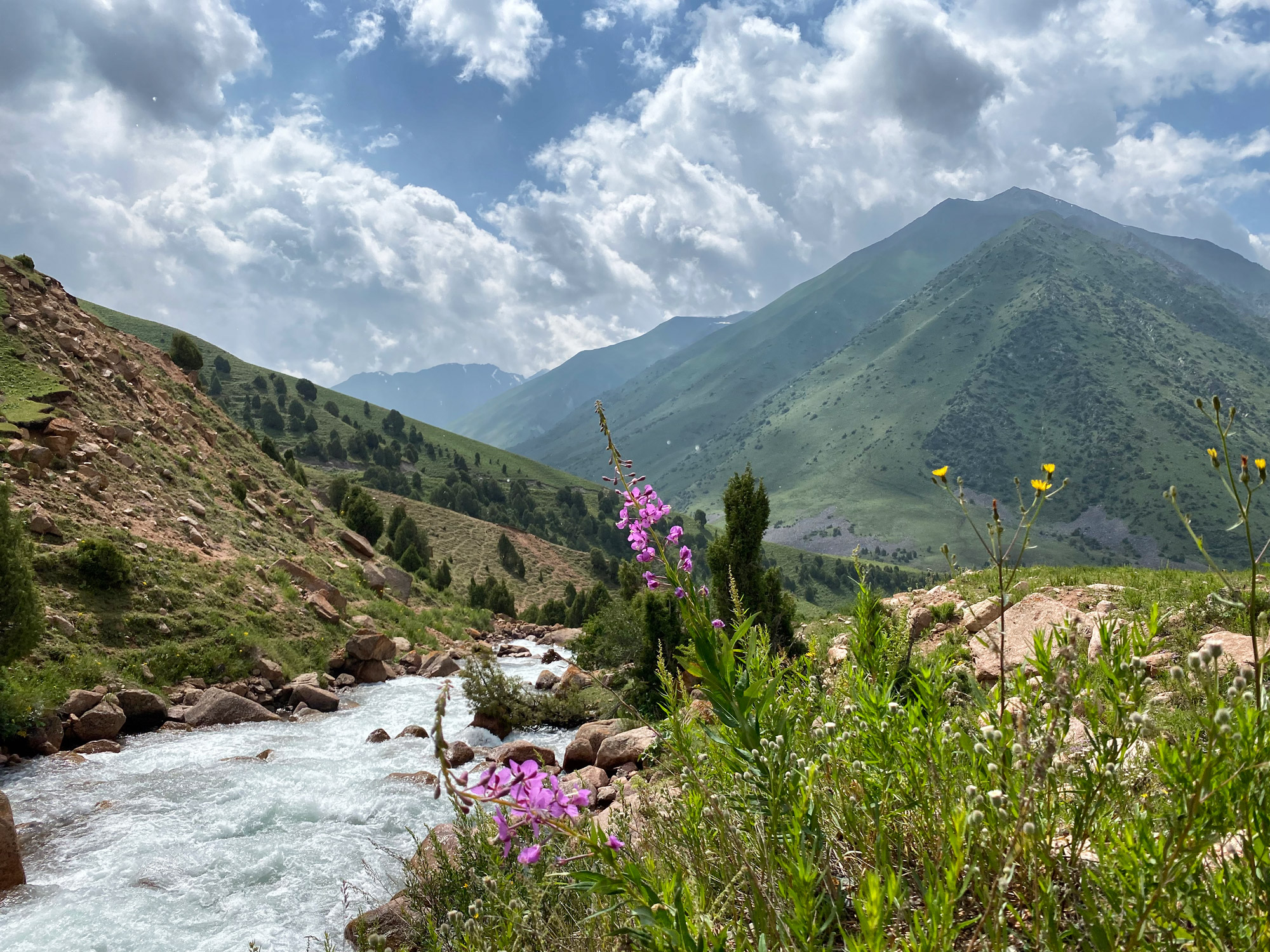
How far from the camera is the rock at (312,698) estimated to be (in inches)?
667

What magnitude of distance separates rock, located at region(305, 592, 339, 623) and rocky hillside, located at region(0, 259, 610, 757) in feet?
0.26

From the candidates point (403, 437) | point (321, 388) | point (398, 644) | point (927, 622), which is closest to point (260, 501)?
point (398, 644)

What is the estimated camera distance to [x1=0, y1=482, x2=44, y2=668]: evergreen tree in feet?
37.9

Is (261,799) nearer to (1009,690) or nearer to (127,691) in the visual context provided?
(127,691)

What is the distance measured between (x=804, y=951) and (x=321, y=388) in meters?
143

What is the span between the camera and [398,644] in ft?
82.1

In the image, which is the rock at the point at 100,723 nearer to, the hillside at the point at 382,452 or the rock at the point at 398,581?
the rock at the point at 398,581

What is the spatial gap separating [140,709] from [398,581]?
2056 centimetres

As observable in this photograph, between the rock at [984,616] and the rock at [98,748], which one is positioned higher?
the rock at [98,748]

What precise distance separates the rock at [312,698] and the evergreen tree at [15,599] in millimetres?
5920

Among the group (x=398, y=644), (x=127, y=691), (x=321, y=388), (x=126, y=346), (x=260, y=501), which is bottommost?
(x=398, y=644)

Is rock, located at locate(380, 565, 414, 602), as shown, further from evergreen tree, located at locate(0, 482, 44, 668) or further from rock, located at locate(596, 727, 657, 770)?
rock, located at locate(596, 727, 657, 770)

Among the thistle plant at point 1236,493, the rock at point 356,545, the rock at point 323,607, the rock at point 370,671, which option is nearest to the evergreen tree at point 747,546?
the rock at point 370,671

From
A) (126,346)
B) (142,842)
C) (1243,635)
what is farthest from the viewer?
(126,346)
